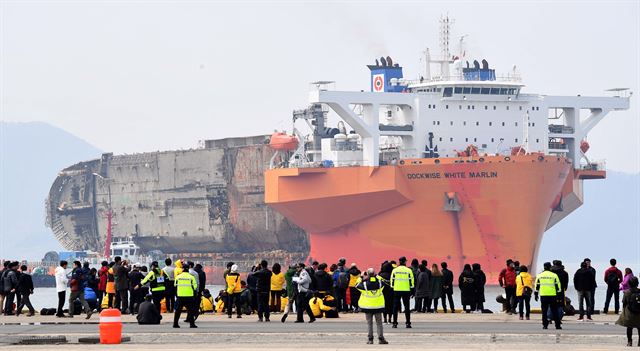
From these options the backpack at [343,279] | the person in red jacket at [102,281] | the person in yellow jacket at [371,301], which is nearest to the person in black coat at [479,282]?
the backpack at [343,279]

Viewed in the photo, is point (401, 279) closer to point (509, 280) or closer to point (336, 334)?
point (336, 334)

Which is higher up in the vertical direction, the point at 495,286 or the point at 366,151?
the point at 366,151

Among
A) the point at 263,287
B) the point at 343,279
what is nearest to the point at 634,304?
the point at 263,287

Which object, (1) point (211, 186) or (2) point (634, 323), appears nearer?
(2) point (634, 323)

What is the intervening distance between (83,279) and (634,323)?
15.5 meters

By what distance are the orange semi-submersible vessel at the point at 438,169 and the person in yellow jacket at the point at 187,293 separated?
49113 millimetres

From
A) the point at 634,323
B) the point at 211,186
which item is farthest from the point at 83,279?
the point at 211,186

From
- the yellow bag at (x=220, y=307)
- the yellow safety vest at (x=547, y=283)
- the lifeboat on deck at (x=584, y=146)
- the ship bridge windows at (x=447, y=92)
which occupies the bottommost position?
the yellow bag at (x=220, y=307)

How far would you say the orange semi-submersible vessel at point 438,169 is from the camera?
84688 millimetres

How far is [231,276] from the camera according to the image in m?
38.8

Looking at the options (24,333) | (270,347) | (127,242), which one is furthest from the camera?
(127,242)

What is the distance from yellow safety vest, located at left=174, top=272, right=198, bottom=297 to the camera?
33.9 metres

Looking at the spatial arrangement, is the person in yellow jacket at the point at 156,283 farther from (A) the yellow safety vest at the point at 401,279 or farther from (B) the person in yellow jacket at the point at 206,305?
(A) the yellow safety vest at the point at 401,279

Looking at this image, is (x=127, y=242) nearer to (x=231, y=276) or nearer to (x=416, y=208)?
(x=416, y=208)
